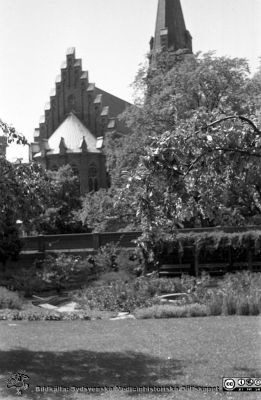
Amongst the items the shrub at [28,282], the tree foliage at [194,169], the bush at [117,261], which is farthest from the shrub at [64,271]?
the tree foliage at [194,169]

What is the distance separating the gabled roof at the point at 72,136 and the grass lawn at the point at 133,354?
171ft

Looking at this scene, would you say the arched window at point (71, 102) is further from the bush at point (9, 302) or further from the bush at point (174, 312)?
the bush at point (174, 312)

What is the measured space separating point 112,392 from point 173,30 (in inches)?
2474

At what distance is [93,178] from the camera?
6444 centimetres

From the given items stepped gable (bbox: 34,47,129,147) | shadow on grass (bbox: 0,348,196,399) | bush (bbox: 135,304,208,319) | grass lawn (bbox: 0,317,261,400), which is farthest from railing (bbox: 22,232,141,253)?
stepped gable (bbox: 34,47,129,147)

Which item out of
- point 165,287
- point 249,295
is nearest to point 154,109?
point 165,287

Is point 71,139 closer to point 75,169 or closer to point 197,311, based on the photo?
point 75,169

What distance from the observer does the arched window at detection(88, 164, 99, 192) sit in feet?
211

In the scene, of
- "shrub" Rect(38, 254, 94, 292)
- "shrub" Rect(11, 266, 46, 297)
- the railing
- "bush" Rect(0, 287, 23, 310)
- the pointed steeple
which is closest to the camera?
"bush" Rect(0, 287, 23, 310)

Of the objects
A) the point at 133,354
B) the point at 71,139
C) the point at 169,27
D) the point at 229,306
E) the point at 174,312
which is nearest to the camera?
the point at 133,354

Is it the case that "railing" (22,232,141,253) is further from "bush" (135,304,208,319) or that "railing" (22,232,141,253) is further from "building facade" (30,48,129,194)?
"building facade" (30,48,129,194)

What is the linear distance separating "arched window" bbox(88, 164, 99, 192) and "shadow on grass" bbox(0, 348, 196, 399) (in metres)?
54.4

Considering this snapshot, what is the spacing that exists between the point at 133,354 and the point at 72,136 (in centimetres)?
5816

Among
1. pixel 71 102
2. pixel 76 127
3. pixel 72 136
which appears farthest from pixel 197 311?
pixel 71 102
